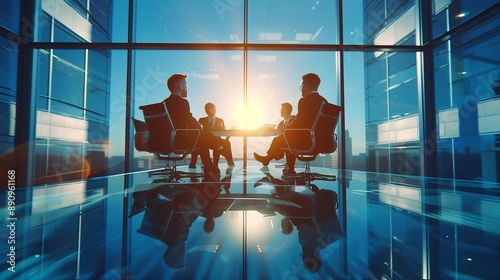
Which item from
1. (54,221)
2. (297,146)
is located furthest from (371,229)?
(297,146)

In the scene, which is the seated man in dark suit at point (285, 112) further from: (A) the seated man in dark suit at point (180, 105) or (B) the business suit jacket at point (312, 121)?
(A) the seated man in dark suit at point (180, 105)

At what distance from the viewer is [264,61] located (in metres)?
5.11

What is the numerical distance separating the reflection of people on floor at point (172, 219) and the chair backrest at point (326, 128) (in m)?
1.51

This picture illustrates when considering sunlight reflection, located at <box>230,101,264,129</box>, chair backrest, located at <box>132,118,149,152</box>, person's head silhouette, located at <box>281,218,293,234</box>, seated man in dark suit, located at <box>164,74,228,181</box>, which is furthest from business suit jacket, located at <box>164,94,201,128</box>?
person's head silhouette, located at <box>281,218,293,234</box>

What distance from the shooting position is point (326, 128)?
9.45ft

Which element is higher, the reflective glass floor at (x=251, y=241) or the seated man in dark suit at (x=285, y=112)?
the seated man in dark suit at (x=285, y=112)

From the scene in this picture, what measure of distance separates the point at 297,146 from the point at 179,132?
4.84 ft

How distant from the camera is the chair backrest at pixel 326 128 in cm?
278

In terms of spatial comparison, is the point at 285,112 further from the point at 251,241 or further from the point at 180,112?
the point at 251,241

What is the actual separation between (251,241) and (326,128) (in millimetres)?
2255

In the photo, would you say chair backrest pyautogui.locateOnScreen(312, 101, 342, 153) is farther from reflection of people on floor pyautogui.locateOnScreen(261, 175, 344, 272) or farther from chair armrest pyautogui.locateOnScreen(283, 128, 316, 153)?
reflection of people on floor pyautogui.locateOnScreen(261, 175, 344, 272)

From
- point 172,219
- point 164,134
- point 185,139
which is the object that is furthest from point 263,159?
point 172,219

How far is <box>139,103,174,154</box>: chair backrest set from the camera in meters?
2.86

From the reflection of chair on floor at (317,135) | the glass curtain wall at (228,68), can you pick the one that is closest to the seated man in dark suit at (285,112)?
the glass curtain wall at (228,68)
